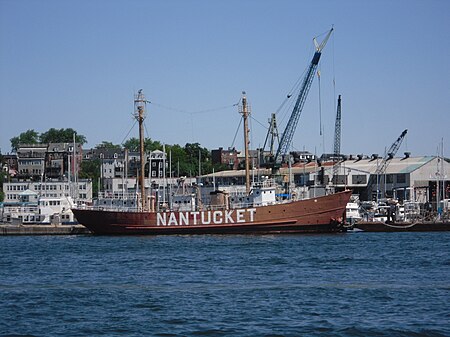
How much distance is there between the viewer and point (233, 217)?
74750 mm

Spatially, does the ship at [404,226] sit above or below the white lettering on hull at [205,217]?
below

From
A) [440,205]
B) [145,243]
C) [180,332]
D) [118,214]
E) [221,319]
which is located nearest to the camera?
[180,332]

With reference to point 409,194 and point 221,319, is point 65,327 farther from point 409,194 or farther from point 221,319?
point 409,194

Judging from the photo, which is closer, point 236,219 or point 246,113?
point 236,219

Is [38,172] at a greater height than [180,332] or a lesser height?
greater

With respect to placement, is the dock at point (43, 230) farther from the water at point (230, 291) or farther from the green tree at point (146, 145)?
the green tree at point (146, 145)

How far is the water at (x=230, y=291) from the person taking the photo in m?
28.3

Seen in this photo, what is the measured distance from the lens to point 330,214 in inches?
2879

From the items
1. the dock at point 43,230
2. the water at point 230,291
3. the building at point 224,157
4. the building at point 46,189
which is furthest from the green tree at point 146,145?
the water at point 230,291

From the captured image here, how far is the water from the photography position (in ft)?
93.0

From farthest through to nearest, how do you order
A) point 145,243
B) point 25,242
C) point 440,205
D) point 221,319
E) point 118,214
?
point 440,205 < point 118,214 < point 25,242 < point 145,243 < point 221,319

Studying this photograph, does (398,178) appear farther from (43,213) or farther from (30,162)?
(30,162)

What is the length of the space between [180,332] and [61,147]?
141 metres

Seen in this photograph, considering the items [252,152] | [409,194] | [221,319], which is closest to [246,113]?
[409,194]
